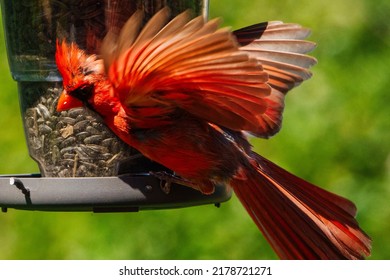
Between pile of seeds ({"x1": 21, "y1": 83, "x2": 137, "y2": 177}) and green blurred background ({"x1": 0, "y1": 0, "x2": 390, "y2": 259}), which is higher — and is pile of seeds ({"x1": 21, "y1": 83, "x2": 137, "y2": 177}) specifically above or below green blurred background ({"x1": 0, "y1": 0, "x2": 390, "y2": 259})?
above

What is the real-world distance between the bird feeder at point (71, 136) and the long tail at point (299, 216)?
14cm

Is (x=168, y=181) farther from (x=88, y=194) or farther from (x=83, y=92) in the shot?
(x=83, y=92)

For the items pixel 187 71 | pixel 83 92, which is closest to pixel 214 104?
pixel 187 71

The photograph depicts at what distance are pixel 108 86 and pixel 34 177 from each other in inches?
23.5

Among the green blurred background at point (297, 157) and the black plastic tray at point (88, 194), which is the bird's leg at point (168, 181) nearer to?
the black plastic tray at point (88, 194)

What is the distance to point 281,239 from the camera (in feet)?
19.0

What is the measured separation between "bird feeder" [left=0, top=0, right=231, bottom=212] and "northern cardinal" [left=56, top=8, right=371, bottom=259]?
11cm

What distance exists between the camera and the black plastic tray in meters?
5.53

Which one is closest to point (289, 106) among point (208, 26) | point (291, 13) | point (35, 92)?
point (291, 13)

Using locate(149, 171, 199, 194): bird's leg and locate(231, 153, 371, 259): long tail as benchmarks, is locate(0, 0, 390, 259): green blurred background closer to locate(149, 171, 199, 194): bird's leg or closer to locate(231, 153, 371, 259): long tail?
locate(231, 153, 371, 259): long tail

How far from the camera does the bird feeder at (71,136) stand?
5.55 m

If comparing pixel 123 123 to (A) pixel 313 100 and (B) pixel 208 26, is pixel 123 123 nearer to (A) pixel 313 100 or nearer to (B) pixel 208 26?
(B) pixel 208 26

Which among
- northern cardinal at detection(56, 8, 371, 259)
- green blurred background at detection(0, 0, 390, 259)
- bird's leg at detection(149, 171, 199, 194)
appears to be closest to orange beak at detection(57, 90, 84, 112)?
northern cardinal at detection(56, 8, 371, 259)

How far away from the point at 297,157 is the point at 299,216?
1110mm
